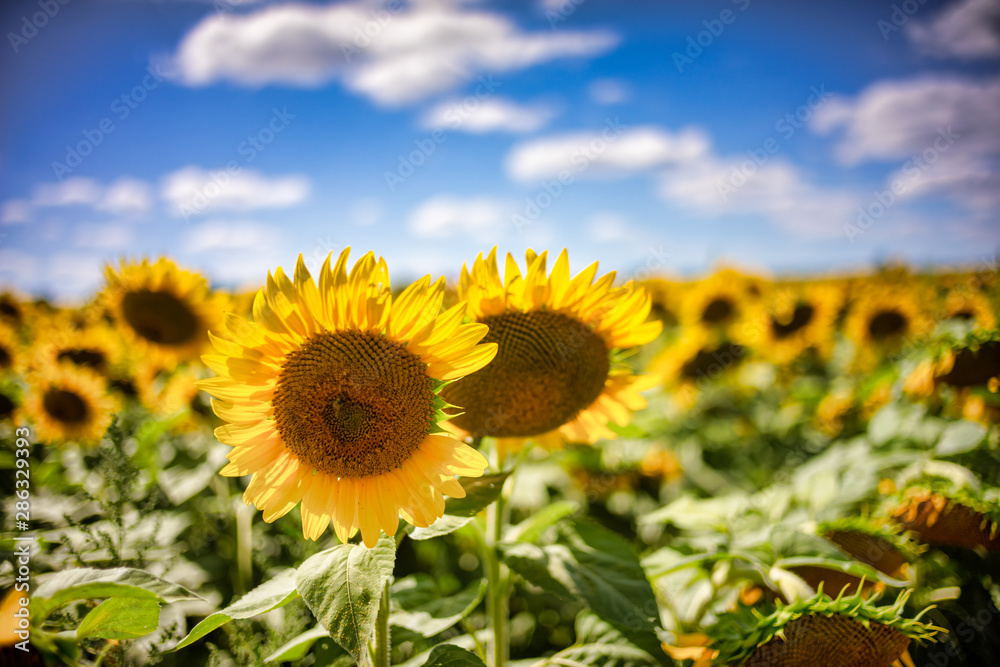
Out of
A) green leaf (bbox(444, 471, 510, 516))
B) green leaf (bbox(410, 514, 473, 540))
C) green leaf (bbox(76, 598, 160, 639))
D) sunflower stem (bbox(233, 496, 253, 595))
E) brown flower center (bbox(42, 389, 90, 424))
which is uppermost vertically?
A: brown flower center (bbox(42, 389, 90, 424))

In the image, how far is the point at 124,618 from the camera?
111cm

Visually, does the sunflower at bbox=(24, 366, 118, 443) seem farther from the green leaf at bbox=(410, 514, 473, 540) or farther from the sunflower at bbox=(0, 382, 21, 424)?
the green leaf at bbox=(410, 514, 473, 540)

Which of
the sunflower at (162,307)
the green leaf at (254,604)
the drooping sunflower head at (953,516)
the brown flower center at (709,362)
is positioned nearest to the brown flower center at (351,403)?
the green leaf at (254,604)

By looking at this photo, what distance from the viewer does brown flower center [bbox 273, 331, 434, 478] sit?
122cm

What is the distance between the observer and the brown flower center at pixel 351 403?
1219 mm

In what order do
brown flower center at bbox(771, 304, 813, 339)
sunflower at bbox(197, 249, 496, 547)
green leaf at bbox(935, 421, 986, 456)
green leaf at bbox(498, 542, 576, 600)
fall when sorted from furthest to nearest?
brown flower center at bbox(771, 304, 813, 339)
green leaf at bbox(935, 421, 986, 456)
green leaf at bbox(498, 542, 576, 600)
sunflower at bbox(197, 249, 496, 547)

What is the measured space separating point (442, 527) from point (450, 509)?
0.08 metres

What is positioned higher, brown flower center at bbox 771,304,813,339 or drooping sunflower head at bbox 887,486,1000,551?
brown flower center at bbox 771,304,813,339

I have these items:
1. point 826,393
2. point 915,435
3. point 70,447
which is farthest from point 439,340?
point 826,393

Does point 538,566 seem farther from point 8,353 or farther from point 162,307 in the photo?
point 8,353

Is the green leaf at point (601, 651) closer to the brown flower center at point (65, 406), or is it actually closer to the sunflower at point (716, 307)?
the brown flower center at point (65, 406)

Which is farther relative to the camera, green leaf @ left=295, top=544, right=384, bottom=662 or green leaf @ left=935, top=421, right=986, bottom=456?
green leaf @ left=935, top=421, right=986, bottom=456

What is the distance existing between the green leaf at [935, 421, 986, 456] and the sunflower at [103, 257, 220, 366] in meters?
3.83

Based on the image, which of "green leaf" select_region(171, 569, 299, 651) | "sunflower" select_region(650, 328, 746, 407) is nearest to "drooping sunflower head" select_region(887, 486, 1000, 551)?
"green leaf" select_region(171, 569, 299, 651)
